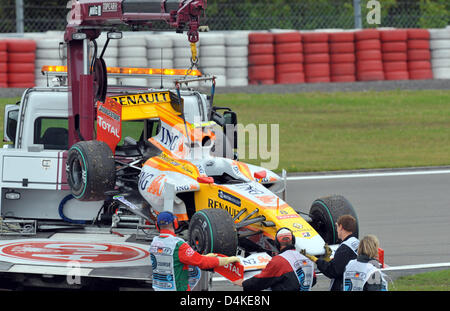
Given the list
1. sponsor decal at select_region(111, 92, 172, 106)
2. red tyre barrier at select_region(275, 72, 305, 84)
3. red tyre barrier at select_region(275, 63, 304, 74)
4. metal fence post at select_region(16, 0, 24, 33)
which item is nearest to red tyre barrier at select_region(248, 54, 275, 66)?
red tyre barrier at select_region(275, 63, 304, 74)

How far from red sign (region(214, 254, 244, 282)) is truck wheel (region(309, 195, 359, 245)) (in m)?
1.89

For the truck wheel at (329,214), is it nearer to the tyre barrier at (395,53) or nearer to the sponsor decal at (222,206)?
the sponsor decal at (222,206)

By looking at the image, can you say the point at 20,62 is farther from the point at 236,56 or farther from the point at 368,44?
the point at 368,44

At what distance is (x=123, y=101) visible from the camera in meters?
11.8

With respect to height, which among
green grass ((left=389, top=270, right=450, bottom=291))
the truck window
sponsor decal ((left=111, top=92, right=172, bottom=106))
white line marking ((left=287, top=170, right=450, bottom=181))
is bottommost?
green grass ((left=389, top=270, right=450, bottom=291))

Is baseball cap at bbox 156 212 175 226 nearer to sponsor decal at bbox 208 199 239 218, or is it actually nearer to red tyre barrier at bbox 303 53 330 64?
sponsor decal at bbox 208 199 239 218

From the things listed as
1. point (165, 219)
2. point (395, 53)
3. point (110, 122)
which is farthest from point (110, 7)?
point (395, 53)

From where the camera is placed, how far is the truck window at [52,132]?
1302 cm

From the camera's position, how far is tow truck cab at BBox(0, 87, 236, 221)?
11500 millimetres

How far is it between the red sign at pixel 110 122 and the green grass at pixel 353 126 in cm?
839

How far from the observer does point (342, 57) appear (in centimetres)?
2712

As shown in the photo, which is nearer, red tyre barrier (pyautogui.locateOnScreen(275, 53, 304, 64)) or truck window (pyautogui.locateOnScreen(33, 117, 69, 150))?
truck window (pyautogui.locateOnScreen(33, 117, 69, 150))

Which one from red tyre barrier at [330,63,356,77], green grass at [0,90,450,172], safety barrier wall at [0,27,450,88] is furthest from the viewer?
red tyre barrier at [330,63,356,77]
